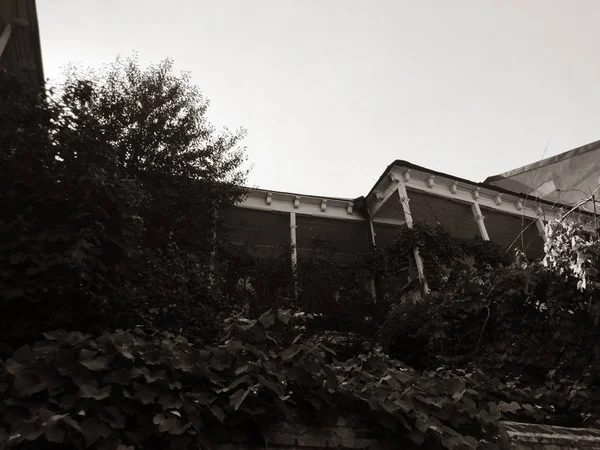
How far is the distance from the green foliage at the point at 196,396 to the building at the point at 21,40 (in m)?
7.47

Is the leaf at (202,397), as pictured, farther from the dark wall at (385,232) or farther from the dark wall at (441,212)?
the dark wall at (385,232)

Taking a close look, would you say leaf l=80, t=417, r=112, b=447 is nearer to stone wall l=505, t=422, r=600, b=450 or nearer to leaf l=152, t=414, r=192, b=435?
leaf l=152, t=414, r=192, b=435

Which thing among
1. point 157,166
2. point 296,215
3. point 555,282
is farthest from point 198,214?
point 555,282

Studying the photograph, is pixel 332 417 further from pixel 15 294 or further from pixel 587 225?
pixel 587 225

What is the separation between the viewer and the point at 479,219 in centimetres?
1317

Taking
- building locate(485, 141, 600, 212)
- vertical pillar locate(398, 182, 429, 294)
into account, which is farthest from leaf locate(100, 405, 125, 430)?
building locate(485, 141, 600, 212)

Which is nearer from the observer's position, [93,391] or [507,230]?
[93,391]

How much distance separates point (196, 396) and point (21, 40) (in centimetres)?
931

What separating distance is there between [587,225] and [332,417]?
4.79m

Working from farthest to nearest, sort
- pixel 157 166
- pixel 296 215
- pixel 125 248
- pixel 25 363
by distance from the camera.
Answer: pixel 296 215
pixel 157 166
pixel 125 248
pixel 25 363

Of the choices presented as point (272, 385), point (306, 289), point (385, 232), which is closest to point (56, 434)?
point (272, 385)

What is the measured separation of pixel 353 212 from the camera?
14375 millimetres

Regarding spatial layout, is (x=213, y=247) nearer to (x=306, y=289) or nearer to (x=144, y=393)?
(x=306, y=289)

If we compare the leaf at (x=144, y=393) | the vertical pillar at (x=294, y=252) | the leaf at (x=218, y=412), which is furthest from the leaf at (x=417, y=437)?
the vertical pillar at (x=294, y=252)
